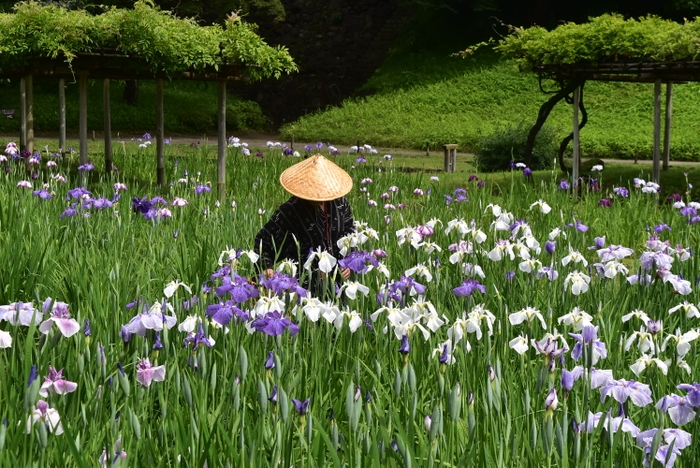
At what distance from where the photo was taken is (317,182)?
4184 mm

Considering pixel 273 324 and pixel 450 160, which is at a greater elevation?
pixel 273 324

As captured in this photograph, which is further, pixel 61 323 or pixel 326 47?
pixel 326 47

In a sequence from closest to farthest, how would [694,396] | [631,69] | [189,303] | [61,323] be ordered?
[694,396], [61,323], [189,303], [631,69]

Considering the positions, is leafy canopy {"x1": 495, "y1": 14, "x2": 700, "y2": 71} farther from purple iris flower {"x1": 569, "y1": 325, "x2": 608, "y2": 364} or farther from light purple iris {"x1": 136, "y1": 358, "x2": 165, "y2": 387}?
light purple iris {"x1": 136, "y1": 358, "x2": 165, "y2": 387}

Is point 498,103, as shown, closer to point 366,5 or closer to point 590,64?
point 366,5

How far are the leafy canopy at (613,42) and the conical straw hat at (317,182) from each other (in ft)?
19.7

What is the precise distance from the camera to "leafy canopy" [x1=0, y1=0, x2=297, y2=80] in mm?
8453

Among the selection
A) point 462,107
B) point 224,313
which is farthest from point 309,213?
point 462,107

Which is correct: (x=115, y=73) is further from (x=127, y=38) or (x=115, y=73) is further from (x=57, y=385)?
(x=57, y=385)

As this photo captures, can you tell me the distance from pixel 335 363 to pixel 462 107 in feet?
78.2

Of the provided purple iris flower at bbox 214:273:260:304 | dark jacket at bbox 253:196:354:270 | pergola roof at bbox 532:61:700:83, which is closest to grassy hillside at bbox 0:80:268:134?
pergola roof at bbox 532:61:700:83

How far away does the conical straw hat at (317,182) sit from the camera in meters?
4.16

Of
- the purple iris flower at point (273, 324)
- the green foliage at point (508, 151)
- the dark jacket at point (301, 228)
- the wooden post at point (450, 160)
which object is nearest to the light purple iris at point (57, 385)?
the purple iris flower at point (273, 324)

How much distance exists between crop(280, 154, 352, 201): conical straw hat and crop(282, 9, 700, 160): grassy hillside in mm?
16926
